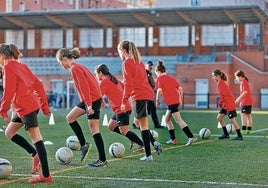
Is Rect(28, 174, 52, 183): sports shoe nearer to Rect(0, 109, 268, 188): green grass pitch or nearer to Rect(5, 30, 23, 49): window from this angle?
Rect(0, 109, 268, 188): green grass pitch

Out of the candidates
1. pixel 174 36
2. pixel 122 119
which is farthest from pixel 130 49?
pixel 174 36

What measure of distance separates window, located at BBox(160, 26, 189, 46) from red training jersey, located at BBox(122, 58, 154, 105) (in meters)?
53.5

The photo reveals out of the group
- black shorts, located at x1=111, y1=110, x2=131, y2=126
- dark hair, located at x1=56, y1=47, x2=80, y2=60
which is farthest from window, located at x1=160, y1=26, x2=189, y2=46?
dark hair, located at x1=56, y1=47, x2=80, y2=60

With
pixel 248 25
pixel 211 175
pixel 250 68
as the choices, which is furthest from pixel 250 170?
pixel 248 25

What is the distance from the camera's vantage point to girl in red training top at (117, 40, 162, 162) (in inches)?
449

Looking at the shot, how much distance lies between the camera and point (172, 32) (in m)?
65.6

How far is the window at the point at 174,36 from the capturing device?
6519 cm

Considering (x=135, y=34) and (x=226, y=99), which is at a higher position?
(x=135, y=34)

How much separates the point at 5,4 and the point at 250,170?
66.7 metres

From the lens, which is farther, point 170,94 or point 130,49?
point 170,94

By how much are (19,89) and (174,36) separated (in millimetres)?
56985

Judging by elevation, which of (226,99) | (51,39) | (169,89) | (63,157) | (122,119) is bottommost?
(63,157)

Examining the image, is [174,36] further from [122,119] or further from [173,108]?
[122,119]

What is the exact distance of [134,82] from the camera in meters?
11.7
